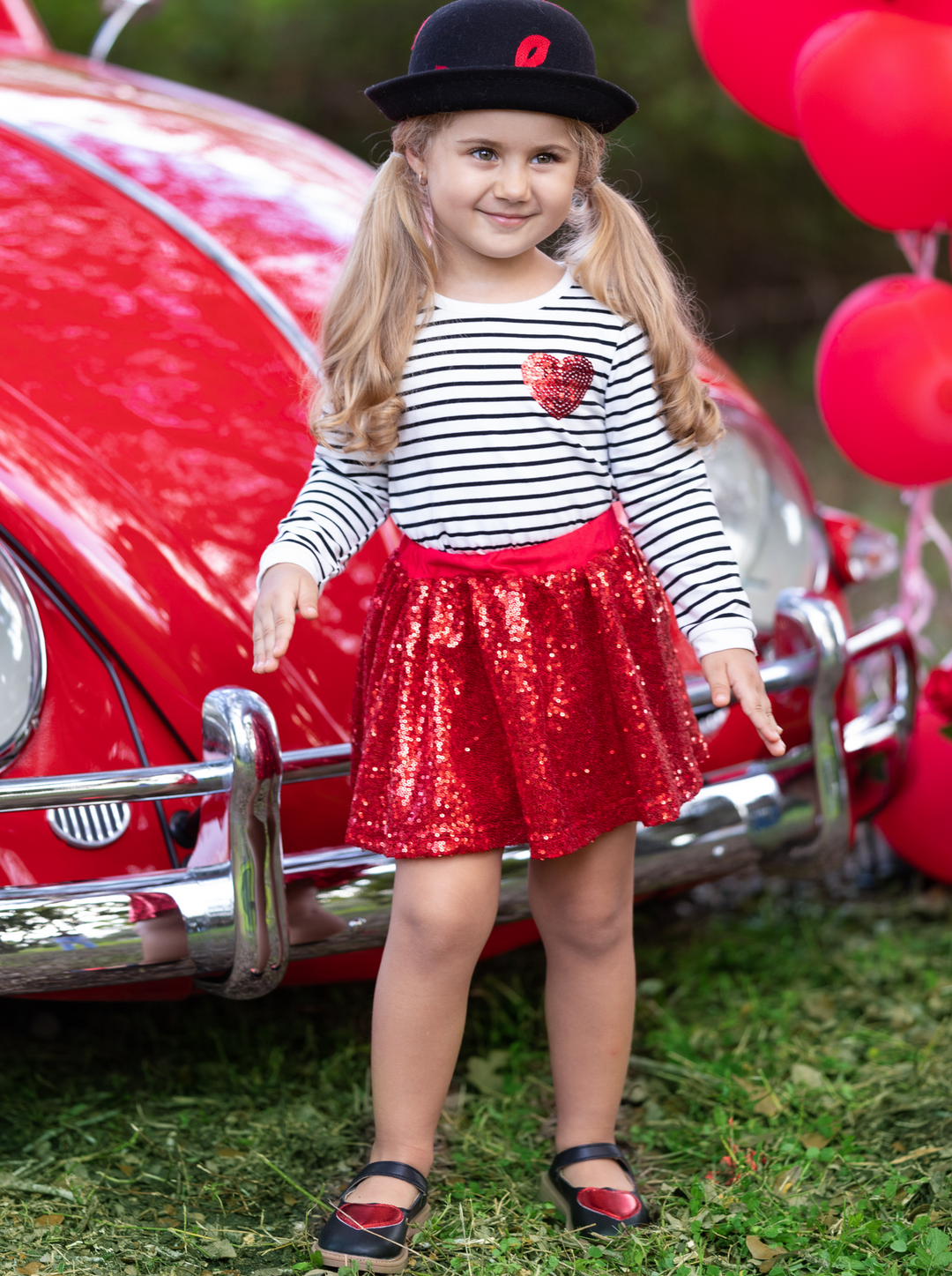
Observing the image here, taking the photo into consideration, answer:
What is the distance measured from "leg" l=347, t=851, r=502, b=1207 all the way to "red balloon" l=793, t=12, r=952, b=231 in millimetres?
1525

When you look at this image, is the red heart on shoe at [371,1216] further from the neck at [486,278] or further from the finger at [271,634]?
the neck at [486,278]

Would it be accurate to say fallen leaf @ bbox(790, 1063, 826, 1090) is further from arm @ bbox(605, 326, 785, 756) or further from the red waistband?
the red waistband

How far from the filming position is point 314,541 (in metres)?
1.75

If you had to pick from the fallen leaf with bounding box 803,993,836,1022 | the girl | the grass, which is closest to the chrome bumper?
the girl

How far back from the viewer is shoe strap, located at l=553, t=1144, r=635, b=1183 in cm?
191

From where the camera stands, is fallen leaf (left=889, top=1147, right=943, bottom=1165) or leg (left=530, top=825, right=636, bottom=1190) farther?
fallen leaf (left=889, top=1147, right=943, bottom=1165)

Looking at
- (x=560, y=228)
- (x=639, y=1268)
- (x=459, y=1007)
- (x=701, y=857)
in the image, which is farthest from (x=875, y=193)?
(x=639, y=1268)

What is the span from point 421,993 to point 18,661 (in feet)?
2.24

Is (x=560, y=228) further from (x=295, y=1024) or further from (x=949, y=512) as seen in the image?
(x=949, y=512)

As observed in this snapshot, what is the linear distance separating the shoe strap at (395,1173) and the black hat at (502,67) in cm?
131

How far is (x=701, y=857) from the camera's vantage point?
83.5 inches

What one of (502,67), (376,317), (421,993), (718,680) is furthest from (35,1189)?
(502,67)

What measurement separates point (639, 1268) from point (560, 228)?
4.43ft

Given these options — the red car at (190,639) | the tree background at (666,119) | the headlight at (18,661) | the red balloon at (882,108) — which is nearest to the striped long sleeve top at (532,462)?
the red car at (190,639)
